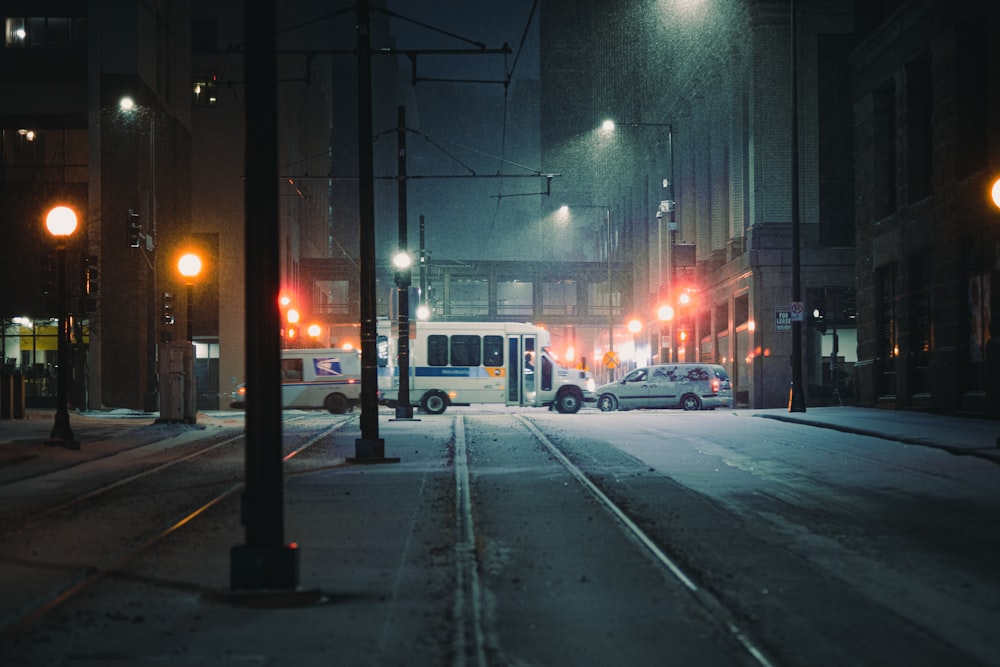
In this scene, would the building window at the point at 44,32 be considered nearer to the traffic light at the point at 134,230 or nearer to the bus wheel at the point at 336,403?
the bus wheel at the point at 336,403

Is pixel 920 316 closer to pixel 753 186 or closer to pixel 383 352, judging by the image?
pixel 753 186

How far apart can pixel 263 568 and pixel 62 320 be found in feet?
52.4

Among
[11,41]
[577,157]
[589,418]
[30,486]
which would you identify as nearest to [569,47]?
[577,157]

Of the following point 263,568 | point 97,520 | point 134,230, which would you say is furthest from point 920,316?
point 263,568

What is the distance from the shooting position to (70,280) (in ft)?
152

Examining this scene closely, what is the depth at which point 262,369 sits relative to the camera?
8117mm

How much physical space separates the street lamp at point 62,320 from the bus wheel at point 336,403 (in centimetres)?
2003

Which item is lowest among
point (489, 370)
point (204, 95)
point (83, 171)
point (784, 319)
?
point (489, 370)

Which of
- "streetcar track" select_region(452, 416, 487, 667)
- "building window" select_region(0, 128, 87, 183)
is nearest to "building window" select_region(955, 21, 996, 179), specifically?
"streetcar track" select_region(452, 416, 487, 667)

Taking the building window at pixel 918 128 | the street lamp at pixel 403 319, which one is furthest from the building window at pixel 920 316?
the street lamp at pixel 403 319

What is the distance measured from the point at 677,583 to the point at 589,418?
26563mm

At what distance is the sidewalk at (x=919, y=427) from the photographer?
20234mm

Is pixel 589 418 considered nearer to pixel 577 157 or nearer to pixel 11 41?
pixel 11 41

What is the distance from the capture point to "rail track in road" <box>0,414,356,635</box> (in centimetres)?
845
